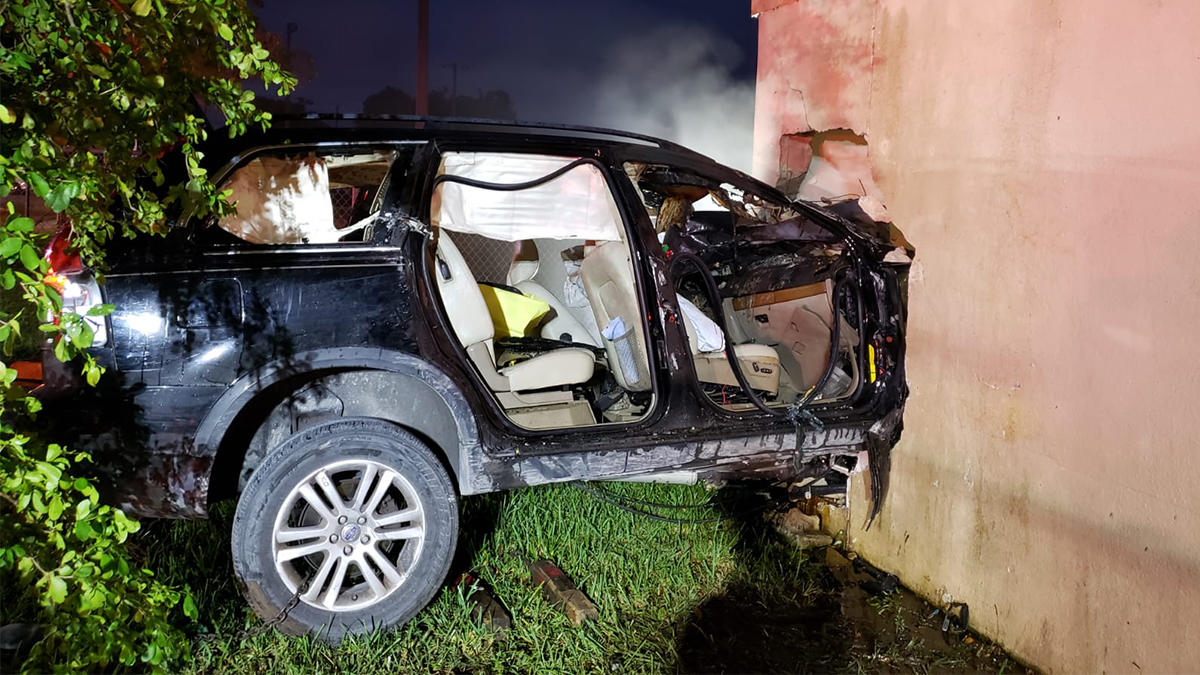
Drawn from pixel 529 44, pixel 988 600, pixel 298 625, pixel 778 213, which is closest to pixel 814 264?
pixel 778 213

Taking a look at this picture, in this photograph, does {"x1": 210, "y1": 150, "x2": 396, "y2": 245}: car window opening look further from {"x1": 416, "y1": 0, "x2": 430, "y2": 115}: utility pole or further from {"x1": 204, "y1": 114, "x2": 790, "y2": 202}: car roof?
{"x1": 416, "y1": 0, "x2": 430, "y2": 115}: utility pole

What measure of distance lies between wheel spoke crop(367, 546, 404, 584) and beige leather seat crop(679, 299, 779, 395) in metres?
1.56

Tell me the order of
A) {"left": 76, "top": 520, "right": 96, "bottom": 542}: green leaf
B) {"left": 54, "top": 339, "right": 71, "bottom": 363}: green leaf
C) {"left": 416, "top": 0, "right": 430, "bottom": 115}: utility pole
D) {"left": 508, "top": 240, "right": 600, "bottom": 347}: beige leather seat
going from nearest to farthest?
{"left": 54, "top": 339, "right": 71, "bottom": 363}: green leaf
{"left": 76, "top": 520, "right": 96, "bottom": 542}: green leaf
{"left": 508, "top": 240, "right": 600, "bottom": 347}: beige leather seat
{"left": 416, "top": 0, "right": 430, "bottom": 115}: utility pole

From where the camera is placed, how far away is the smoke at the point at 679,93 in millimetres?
18516

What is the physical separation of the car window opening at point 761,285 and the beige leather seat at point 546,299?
65 centimetres

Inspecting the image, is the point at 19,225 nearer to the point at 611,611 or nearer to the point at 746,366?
the point at 611,611

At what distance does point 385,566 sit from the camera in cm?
310

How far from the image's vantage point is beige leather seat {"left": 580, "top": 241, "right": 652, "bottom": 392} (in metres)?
3.61

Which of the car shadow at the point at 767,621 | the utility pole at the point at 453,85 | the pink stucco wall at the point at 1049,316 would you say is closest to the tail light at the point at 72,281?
the car shadow at the point at 767,621

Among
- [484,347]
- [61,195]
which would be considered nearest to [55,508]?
[61,195]

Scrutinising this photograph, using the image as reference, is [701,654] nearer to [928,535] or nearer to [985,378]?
[928,535]

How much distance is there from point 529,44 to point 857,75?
26518 mm

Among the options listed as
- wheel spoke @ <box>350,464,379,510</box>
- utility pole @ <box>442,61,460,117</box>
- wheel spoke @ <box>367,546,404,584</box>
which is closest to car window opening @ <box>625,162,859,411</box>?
wheel spoke @ <box>350,464,379,510</box>

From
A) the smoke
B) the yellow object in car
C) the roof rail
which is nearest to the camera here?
the roof rail
